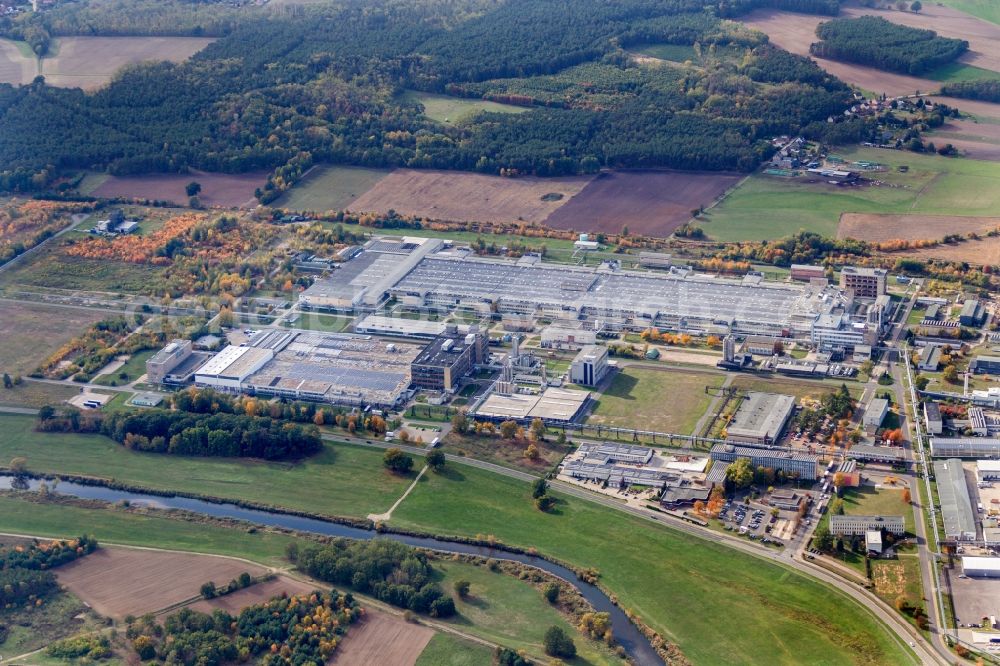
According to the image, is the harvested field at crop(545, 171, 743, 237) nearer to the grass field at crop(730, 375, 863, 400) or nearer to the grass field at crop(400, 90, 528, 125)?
the grass field at crop(400, 90, 528, 125)

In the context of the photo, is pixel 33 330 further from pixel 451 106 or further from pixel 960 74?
pixel 960 74

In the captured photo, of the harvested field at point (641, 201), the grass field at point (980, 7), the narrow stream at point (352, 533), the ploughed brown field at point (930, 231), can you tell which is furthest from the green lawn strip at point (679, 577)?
the grass field at point (980, 7)

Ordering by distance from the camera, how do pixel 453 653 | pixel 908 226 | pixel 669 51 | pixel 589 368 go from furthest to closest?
pixel 669 51
pixel 908 226
pixel 589 368
pixel 453 653

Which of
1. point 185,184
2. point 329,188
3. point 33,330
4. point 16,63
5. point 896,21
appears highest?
point 896,21

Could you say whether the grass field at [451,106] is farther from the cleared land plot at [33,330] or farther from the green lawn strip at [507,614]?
the green lawn strip at [507,614]

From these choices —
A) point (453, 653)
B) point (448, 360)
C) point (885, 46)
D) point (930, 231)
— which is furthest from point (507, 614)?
point (885, 46)

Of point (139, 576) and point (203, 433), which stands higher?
point (203, 433)
